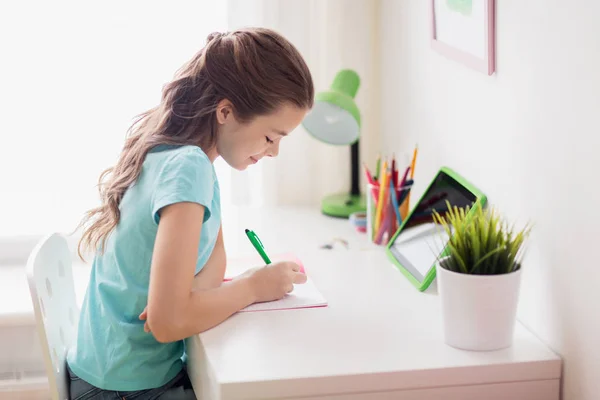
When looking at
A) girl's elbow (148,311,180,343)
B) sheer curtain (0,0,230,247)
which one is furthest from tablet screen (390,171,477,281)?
sheer curtain (0,0,230,247)

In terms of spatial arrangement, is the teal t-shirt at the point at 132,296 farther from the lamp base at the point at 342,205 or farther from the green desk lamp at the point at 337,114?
the lamp base at the point at 342,205

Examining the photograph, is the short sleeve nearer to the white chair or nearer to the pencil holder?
the white chair

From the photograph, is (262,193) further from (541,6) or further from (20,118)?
(541,6)

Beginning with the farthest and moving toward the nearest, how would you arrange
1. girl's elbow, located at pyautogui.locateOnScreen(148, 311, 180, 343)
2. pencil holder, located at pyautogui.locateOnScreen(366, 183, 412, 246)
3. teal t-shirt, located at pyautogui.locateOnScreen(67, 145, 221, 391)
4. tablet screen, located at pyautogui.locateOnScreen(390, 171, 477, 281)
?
pencil holder, located at pyautogui.locateOnScreen(366, 183, 412, 246) → tablet screen, located at pyautogui.locateOnScreen(390, 171, 477, 281) → teal t-shirt, located at pyautogui.locateOnScreen(67, 145, 221, 391) → girl's elbow, located at pyautogui.locateOnScreen(148, 311, 180, 343)

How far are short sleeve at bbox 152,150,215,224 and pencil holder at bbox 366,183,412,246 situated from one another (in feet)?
1.95

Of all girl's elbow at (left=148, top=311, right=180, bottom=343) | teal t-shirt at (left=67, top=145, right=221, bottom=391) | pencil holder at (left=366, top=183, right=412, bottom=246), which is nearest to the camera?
girl's elbow at (left=148, top=311, right=180, bottom=343)

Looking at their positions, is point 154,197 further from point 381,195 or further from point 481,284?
point 381,195

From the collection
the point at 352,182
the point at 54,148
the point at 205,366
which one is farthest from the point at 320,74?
the point at 205,366

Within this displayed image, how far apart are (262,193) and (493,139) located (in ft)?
3.10

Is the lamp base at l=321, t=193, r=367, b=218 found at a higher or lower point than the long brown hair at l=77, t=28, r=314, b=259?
lower

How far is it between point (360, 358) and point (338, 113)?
85 centimetres

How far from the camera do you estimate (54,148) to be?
2162mm

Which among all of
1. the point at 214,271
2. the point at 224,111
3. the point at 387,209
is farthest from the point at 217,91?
the point at 387,209

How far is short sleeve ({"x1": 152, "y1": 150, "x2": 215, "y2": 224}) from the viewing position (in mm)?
1243
